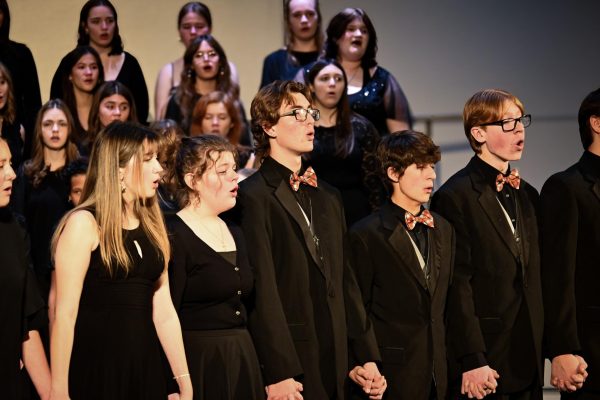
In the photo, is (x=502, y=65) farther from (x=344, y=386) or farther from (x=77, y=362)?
(x=77, y=362)

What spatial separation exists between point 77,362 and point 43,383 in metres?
0.16

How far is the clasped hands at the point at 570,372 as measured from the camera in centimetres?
415

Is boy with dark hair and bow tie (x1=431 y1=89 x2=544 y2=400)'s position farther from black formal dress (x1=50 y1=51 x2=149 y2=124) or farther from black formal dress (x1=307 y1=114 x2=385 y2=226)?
black formal dress (x1=50 y1=51 x2=149 y2=124)

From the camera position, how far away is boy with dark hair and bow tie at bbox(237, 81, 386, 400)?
3.71 meters

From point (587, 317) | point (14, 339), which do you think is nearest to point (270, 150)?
point (14, 339)

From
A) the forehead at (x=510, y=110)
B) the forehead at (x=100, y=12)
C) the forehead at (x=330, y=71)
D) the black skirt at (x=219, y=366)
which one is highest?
the forehead at (x=100, y=12)

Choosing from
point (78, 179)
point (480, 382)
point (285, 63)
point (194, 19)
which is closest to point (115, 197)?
point (480, 382)

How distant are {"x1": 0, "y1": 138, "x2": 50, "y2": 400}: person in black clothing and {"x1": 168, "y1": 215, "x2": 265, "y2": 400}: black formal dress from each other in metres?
0.50

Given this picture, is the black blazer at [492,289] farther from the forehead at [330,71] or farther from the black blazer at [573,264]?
the forehead at [330,71]

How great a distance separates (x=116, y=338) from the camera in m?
3.31

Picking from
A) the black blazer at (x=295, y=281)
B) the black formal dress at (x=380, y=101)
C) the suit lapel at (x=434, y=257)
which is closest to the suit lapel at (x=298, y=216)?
the black blazer at (x=295, y=281)

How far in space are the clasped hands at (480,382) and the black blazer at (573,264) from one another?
0.37 metres

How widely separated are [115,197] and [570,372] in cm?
207

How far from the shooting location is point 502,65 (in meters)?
6.84
